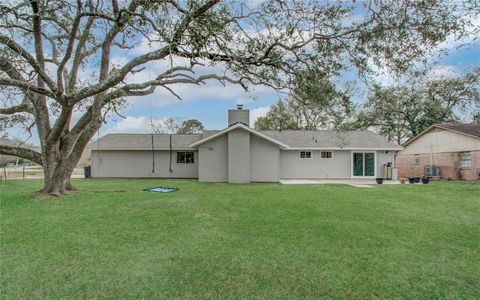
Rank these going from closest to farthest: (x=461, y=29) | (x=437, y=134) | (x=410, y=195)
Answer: (x=461, y=29)
(x=410, y=195)
(x=437, y=134)

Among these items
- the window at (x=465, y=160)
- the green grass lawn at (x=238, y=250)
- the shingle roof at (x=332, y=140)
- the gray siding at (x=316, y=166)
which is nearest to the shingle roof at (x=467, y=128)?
the window at (x=465, y=160)

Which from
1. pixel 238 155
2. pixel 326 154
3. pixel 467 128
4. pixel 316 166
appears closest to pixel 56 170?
pixel 238 155

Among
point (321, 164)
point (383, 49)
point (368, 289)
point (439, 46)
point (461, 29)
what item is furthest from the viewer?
point (321, 164)

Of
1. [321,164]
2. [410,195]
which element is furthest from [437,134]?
[410,195]

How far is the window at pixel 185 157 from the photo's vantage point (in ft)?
75.3

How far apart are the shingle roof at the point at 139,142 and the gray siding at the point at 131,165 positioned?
1.65 feet

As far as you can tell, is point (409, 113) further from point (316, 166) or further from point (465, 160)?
point (316, 166)

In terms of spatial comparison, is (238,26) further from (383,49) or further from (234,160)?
(234,160)

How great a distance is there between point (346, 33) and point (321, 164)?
16.2 meters

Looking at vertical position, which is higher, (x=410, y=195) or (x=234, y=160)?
(x=234, y=160)

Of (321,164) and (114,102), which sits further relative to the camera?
(321,164)

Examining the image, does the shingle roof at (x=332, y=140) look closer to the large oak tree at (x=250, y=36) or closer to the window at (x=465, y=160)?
the window at (x=465, y=160)

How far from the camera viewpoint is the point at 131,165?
22781 millimetres

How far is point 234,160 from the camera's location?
1933 centimetres
